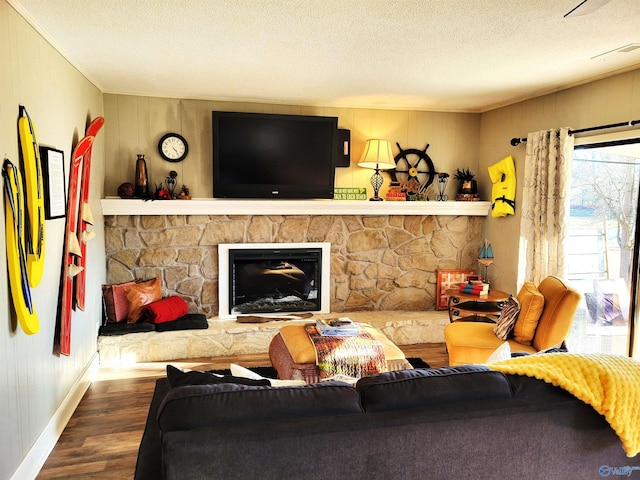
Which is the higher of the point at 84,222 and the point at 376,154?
the point at 376,154

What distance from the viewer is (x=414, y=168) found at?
5328 mm

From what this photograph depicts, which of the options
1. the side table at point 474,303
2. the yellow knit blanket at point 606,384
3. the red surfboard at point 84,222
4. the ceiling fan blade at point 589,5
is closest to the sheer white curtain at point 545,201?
the side table at point 474,303

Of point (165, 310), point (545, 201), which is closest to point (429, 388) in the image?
point (545, 201)

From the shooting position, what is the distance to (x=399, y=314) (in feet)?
17.1

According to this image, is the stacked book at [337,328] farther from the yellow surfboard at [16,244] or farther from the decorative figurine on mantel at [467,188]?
the decorative figurine on mantel at [467,188]

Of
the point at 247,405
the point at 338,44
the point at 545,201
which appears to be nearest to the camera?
the point at 247,405

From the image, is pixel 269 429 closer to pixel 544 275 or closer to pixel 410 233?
pixel 544 275

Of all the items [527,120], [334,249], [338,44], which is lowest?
[334,249]

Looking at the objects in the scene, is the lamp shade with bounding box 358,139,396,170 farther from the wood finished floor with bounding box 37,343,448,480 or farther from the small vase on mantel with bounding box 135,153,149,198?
the small vase on mantel with bounding box 135,153,149,198

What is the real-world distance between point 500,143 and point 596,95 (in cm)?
126

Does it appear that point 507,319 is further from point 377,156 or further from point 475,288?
point 377,156

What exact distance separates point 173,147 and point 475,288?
310 centimetres

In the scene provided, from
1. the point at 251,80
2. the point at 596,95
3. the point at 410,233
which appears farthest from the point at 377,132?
the point at 596,95

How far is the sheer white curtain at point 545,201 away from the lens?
4129mm
